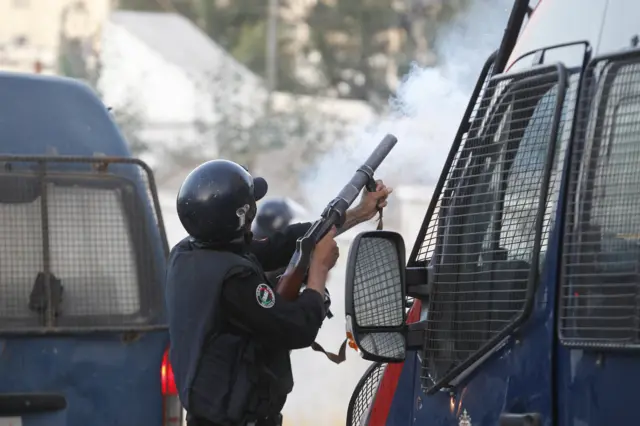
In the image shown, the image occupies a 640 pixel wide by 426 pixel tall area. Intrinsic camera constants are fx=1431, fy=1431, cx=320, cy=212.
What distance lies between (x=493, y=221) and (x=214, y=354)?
106cm

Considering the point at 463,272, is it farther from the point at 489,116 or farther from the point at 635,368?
the point at 635,368

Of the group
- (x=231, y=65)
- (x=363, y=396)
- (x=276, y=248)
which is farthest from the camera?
(x=231, y=65)

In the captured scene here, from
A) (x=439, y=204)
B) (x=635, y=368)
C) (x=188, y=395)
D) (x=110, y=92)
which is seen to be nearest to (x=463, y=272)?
(x=439, y=204)

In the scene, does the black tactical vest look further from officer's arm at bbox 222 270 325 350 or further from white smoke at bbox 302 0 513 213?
white smoke at bbox 302 0 513 213

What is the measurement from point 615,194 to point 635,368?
0.42 m

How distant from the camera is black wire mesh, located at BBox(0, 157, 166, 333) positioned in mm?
6262

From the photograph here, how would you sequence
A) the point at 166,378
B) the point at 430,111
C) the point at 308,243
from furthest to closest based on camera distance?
the point at 166,378
the point at 430,111
the point at 308,243

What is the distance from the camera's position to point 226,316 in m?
4.35

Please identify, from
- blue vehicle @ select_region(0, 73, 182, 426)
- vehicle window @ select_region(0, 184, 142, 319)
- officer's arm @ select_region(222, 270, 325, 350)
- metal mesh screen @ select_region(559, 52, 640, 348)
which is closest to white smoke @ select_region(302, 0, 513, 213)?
blue vehicle @ select_region(0, 73, 182, 426)

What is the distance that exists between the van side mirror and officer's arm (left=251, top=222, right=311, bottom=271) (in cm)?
148

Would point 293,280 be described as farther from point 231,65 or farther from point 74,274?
point 231,65

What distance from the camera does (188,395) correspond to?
14.2 ft

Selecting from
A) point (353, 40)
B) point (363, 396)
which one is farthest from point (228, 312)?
point (353, 40)

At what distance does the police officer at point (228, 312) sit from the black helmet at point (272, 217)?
3.79m
